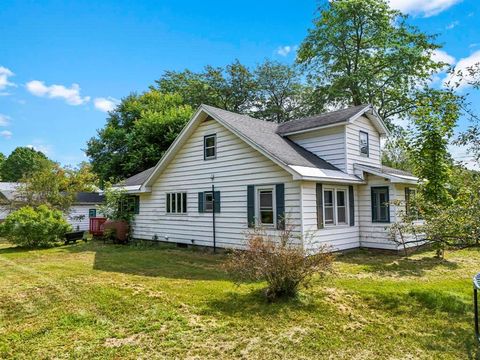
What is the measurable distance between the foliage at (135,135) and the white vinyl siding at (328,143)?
13.9 m

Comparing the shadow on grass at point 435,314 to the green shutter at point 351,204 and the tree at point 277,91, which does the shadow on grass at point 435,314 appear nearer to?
the green shutter at point 351,204

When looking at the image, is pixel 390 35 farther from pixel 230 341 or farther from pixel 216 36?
pixel 230 341

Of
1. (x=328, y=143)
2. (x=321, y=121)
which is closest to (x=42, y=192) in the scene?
(x=321, y=121)

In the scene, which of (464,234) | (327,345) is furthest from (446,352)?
(464,234)

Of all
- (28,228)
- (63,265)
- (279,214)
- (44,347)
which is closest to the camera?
(44,347)

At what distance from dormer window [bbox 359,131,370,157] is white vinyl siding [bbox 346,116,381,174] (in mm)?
128

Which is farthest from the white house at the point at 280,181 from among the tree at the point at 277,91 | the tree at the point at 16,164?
the tree at the point at 16,164

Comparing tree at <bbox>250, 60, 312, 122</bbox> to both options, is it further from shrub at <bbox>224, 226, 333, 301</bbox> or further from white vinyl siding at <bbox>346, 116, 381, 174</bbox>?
shrub at <bbox>224, 226, 333, 301</bbox>

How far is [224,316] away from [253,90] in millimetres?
31456

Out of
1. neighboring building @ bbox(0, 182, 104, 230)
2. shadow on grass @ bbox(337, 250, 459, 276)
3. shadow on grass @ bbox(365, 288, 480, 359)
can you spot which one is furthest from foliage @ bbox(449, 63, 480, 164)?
neighboring building @ bbox(0, 182, 104, 230)

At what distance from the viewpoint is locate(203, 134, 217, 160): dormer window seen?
1339 centimetres

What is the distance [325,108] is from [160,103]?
14.9m

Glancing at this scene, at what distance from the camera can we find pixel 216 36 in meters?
19.8

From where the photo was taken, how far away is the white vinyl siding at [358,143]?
12.9 metres
